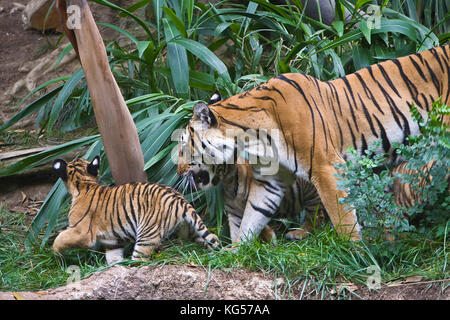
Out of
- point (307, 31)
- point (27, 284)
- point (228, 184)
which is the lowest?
point (27, 284)

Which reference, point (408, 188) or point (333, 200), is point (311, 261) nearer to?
point (333, 200)

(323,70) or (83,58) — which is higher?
(83,58)

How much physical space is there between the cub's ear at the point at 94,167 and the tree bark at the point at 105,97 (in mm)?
119

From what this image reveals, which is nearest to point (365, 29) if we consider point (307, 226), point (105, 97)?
point (307, 226)

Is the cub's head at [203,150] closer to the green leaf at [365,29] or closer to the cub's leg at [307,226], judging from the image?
the cub's leg at [307,226]

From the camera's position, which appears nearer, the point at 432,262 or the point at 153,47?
the point at 432,262

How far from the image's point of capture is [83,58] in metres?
5.16

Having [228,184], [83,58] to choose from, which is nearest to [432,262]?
[228,184]

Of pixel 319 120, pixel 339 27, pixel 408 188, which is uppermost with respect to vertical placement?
pixel 339 27

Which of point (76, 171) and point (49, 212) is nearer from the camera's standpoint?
point (76, 171)

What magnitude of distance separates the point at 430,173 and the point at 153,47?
10.4 ft

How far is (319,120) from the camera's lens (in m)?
4.67

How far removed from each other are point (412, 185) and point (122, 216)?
2.29 meters
